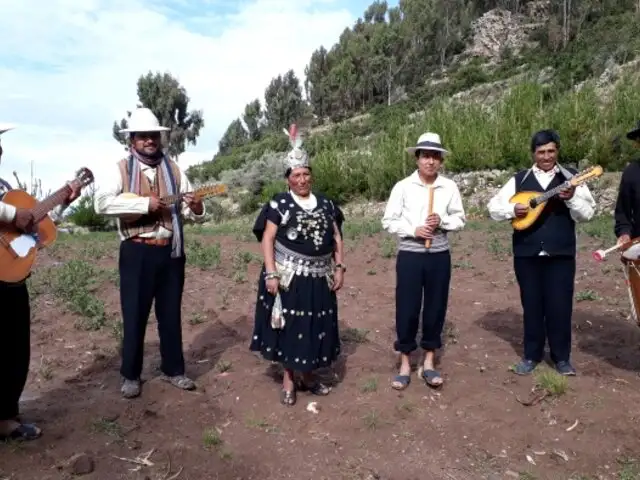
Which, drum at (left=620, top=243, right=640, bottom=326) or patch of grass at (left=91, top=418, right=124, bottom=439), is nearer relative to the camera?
patch of grass at (left=91, top=418, right=124, bottom=439)

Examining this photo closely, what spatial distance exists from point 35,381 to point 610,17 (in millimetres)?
48602

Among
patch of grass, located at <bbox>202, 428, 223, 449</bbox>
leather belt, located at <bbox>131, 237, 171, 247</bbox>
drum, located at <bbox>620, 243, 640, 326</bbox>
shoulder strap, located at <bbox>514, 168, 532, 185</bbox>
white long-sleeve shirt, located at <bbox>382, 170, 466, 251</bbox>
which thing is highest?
shoulder strap, located at <bbox>514, 168, 532, 185</bbox>

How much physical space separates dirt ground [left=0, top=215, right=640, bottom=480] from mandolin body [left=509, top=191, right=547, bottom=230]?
1146 mm

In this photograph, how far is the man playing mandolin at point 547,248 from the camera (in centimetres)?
453

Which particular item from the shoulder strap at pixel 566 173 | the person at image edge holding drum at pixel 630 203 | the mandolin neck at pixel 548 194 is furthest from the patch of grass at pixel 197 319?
the person at image edge holding drum at pixel 630 203

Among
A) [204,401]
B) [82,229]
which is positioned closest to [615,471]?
[204,401]

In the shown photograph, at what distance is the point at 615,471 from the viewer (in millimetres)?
3711

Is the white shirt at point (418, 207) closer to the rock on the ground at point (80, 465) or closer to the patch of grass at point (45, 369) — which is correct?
the rock on the ground at point (80, 465)

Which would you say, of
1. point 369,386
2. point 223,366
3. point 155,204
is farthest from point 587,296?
point 155,204

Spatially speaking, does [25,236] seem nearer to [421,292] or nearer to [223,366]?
[223,366]

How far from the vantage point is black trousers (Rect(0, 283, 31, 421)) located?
3740 mm

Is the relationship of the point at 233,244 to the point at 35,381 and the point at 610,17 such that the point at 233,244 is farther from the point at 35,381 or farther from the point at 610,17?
the point at 610,17

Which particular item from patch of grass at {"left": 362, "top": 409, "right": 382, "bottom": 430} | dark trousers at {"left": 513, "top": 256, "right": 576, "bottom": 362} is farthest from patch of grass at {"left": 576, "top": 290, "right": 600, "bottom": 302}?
patch of grass at {"left": 362, "top": 409, "right": 382, "bottom": 430}

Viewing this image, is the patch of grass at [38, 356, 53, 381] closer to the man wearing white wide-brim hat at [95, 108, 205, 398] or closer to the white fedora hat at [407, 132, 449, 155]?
the man wearing white wide-brim hat at [95, 108, 205, 398]
